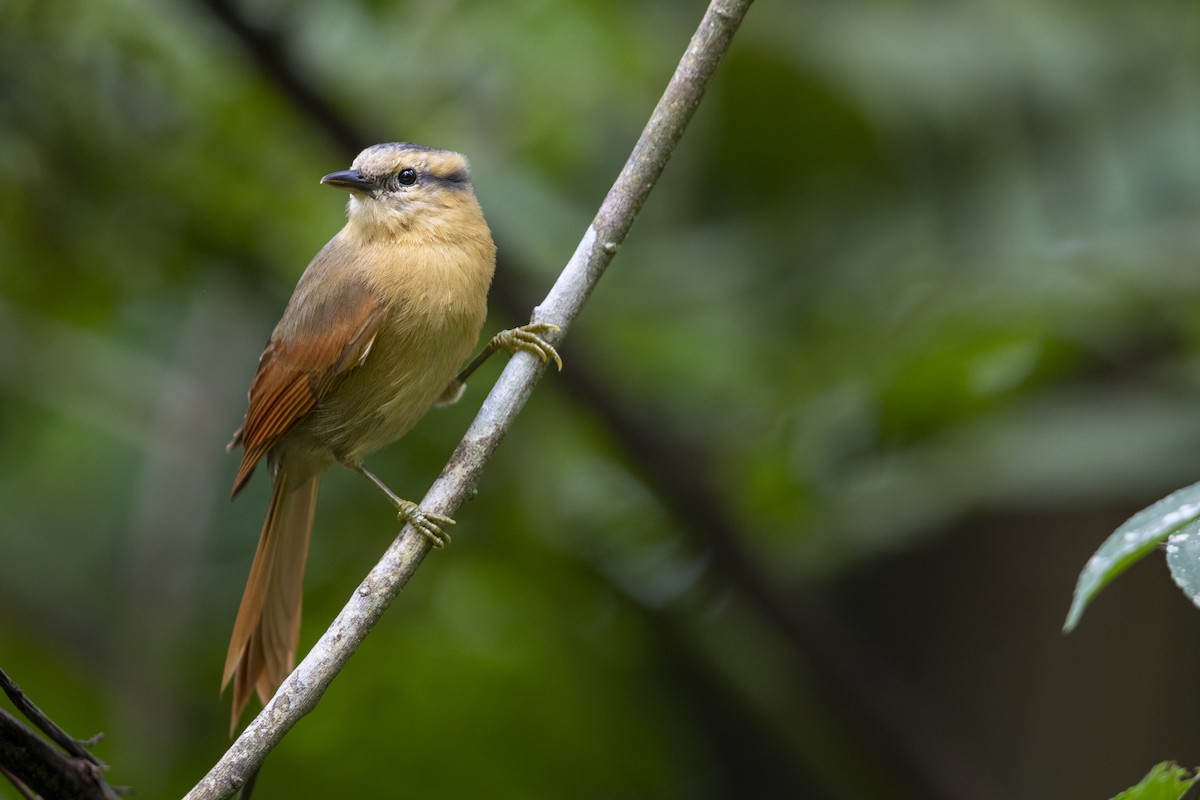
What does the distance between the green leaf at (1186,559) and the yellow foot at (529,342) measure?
121 cm

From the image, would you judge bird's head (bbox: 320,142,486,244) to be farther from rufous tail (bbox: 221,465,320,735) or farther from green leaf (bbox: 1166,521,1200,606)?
green leaf (bbox: 1166,521,1200,606)

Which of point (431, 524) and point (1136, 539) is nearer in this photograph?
point (1136, 539)

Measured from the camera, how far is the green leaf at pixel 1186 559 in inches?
53.4

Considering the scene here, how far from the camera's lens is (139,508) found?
4.38 metres

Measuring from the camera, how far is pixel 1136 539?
4.01 feet

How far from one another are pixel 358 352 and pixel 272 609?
2.15 feet

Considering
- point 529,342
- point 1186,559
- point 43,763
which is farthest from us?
point 529,342

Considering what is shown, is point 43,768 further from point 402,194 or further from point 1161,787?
point 402,194

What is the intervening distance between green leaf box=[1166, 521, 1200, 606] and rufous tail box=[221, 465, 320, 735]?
2.02m

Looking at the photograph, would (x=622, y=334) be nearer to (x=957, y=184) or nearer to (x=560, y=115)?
(x=560, y=115)

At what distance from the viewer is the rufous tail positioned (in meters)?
2.96

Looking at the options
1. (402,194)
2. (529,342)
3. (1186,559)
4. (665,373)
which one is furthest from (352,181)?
(1186,559)

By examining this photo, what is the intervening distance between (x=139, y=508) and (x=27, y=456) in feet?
1.32

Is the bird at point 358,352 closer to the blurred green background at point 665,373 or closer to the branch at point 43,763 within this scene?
the blurred green background at point 665,373
